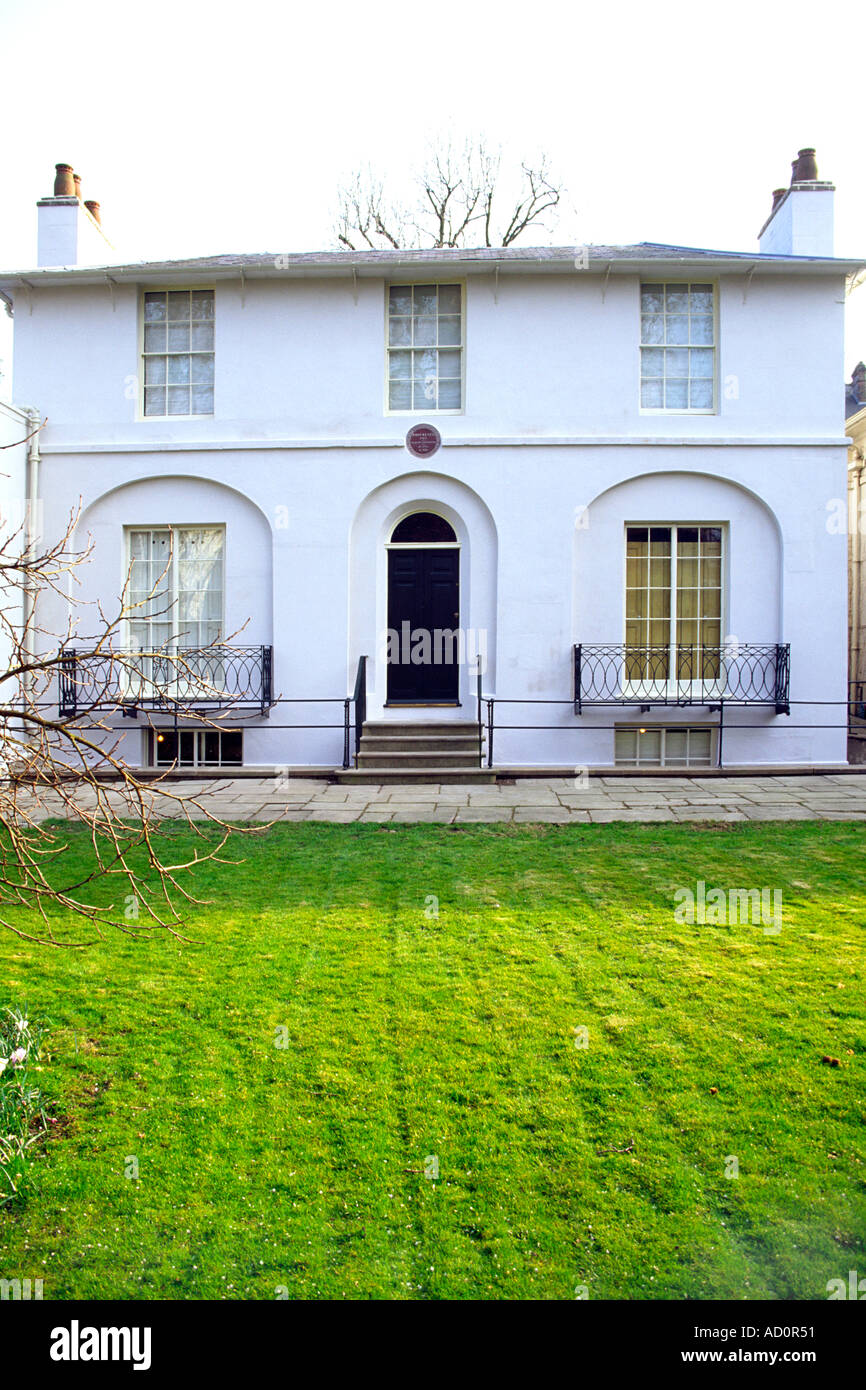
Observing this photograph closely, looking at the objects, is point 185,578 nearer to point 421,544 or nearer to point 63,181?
point 421,544

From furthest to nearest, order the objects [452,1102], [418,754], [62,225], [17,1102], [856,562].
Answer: [856,562] → [62,225] → [418,754] → [452,1102] → [17,1102]

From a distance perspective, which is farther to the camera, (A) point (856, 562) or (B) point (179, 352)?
(A) point (856, 562)

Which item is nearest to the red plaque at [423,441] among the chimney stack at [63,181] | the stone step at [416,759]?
the stone step at [416,759]

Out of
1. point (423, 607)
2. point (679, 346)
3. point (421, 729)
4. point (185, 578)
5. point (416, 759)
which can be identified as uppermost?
point (679, 346)

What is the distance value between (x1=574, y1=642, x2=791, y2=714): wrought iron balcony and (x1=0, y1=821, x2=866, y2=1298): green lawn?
656 centimetres

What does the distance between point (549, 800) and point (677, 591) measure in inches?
175

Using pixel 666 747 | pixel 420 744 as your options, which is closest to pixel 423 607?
pixel 420 744

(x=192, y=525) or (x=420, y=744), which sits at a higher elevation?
(x=192, y=525)

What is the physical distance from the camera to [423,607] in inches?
515

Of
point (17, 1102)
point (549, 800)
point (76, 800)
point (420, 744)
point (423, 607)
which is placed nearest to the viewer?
point (17, 1102)

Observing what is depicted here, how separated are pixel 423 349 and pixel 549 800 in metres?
7.13

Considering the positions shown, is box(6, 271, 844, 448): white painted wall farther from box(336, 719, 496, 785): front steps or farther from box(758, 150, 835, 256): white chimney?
box(336, 719, 496, 785): front steps

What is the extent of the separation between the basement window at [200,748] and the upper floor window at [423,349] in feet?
18.2
